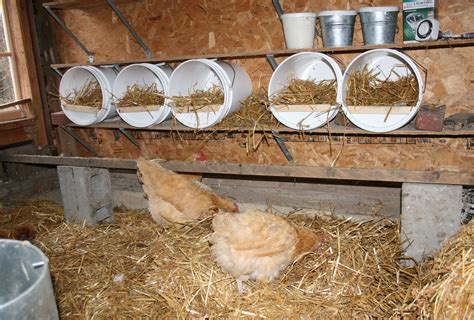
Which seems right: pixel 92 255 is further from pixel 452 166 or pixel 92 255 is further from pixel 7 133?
pixel 452 166

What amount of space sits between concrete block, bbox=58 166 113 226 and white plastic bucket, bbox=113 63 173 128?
0.61 metres

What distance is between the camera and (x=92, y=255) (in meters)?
3.14

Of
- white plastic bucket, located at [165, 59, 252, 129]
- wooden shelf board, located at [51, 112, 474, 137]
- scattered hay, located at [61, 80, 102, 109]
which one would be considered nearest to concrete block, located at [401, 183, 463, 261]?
wooden shelf board, located at [51, 112, 474, 137]

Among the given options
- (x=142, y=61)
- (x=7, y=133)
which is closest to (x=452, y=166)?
(x=142, y=61)

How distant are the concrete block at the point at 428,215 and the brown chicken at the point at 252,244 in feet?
2.35

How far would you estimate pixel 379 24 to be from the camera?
105 inches

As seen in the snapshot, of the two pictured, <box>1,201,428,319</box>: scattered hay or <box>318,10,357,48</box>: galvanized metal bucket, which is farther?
<box>318,10,357,48</box>: galvanized metal bucket

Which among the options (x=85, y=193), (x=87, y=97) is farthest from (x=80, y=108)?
(x=85, y=193)

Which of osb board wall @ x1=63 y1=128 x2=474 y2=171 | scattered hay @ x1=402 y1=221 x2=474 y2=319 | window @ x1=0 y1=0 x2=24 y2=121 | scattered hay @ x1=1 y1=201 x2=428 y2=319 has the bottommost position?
scattered hay @ x1=1 y1=201 x2=428 y2=319

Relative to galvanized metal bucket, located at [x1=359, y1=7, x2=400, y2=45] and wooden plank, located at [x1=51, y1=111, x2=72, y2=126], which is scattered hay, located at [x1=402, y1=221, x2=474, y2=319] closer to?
galvanized metal bucket, located at [x1=359, y1=7, x2=400, y2=45]

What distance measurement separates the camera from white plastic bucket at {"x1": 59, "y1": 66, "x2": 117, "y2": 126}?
358cm

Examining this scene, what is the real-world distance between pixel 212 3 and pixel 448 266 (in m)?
2.82

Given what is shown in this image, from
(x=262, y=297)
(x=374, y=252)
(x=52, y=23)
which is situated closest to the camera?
(x=262, y=297)

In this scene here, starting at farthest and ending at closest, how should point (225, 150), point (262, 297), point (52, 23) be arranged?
point (52, 23), point (225, 150), point (262, 297)
